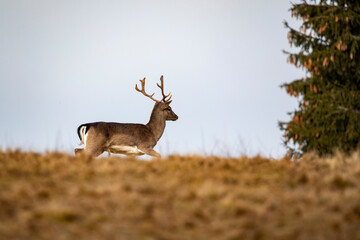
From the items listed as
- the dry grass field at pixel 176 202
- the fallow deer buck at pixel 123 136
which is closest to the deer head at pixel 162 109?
the fallow deer buck at pixel 123 136

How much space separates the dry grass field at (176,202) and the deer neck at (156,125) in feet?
25.2

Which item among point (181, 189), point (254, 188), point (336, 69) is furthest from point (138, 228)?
point (336, 69)

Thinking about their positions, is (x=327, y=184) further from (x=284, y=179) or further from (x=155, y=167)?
(x=155, y=167)

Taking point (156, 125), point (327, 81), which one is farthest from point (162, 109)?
point (327, 81)

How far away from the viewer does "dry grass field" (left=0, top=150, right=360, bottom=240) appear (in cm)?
499

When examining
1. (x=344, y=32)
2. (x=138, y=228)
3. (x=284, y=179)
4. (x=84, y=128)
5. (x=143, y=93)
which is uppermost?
(x=344, y=32)

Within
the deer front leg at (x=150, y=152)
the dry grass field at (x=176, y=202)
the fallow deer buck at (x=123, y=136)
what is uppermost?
the fallow deer buck at (x=123, y=136)

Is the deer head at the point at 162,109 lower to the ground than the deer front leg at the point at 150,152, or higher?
higher

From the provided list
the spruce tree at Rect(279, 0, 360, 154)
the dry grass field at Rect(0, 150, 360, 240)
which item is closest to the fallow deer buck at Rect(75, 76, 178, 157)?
the spruce tree at Rect(279, 0, 360, 154)

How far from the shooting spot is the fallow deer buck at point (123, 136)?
14080 millimetres

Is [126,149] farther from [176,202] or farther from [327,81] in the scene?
[176,202]

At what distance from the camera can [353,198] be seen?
5.98 meters

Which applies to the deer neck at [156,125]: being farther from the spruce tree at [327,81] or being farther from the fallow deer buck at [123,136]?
the spruce tree at [327,81]

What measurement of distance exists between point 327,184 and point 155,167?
8.03 feet
